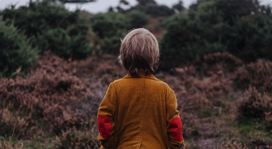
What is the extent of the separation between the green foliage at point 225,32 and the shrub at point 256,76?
1.78m

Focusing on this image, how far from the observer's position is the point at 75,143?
3451 mm

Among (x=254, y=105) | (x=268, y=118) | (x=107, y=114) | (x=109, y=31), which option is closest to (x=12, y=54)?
(x=107, y=114)

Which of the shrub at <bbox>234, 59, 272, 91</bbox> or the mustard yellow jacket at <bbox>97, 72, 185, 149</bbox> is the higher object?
the mustard yellow jacket at <bbox>97, 72, 185, 149</bbox>

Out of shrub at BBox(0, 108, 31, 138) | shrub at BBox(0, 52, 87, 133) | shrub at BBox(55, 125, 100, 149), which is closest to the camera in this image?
shrub at BBox(55, 125, 100, 149)

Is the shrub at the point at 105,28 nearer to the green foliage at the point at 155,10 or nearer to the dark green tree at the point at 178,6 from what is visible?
the green foliage at the point at 155,10

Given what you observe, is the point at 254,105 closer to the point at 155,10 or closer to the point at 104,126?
the point at 104,126

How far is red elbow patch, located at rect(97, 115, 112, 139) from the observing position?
5.83ft

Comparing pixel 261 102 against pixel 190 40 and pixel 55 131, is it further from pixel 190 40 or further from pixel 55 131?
pixel 190 40

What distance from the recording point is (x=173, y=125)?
1.78 metres

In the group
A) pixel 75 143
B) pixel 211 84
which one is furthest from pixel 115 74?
pixel 75 143

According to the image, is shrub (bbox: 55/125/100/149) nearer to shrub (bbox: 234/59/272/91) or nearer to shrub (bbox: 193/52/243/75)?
shrub (bbox: 234/59/272/91)

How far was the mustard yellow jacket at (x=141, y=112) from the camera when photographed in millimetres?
1780

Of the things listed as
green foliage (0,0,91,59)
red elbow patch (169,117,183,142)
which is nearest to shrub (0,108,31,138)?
red elbow patch (169,117,183,142)

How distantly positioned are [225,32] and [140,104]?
9.77m
